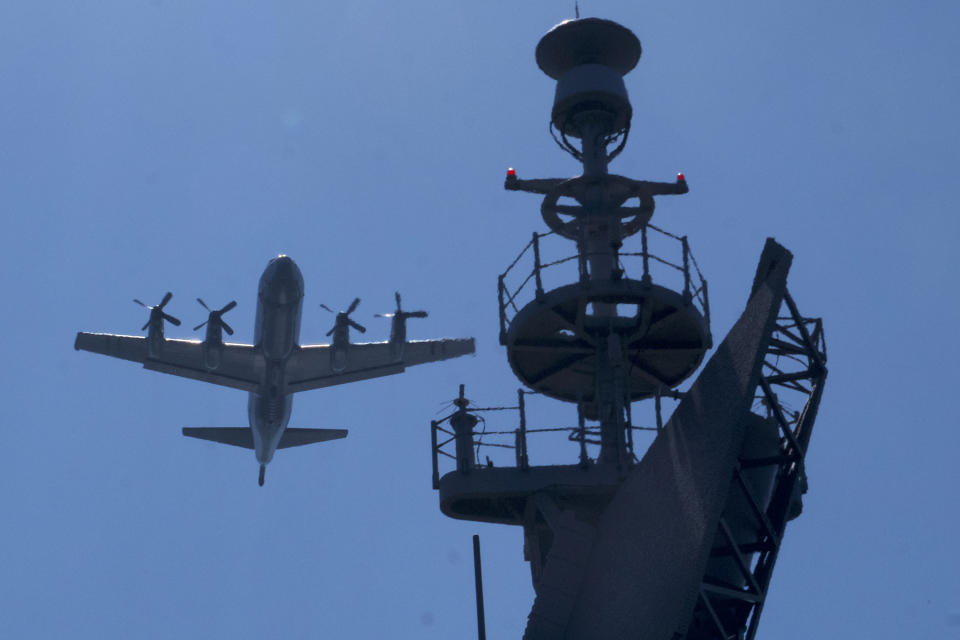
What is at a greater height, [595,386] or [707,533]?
[595,386]

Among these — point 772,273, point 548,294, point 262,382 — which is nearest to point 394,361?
point 262,382

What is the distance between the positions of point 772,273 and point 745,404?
2.84m

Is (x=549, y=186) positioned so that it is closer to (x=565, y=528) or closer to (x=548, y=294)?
(x=548, y=294)

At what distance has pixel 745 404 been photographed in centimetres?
1845

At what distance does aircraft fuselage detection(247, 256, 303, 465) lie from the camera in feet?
166

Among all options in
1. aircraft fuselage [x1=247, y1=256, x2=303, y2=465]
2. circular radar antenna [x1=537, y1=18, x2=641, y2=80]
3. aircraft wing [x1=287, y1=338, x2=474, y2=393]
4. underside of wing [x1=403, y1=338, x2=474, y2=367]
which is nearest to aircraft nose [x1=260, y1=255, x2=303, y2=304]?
aircraft fuselage [x1=247, y1=256, x2=303, y2=465]

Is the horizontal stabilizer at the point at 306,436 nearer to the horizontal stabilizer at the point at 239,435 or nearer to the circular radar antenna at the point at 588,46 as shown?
the horizontal stabilizer at the point at 239,435

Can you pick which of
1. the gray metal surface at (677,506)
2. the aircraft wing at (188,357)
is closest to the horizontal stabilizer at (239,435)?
the aircraft wing at (188,357)

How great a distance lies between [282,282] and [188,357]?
30.7 feet

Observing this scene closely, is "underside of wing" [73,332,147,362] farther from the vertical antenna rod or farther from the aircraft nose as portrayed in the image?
the vertical antenna rod

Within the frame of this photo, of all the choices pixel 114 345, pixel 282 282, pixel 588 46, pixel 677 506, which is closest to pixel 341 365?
pixel 282 282

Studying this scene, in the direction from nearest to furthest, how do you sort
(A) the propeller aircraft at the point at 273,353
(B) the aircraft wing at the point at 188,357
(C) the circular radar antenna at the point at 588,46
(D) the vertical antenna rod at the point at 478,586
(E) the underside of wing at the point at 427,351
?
(D) the vertical antenna rod at the point at 478,586 → (C) the circular radar antenna at the point at 588,46 → (A) the propeller aircraft at the point at 273,353 → (B) the aircraft wing at the point at 188,357 → (E) the underside of wing at the point at 427,351

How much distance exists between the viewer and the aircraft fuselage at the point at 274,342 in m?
50.6

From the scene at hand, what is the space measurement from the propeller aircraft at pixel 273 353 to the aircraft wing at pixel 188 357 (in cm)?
5
